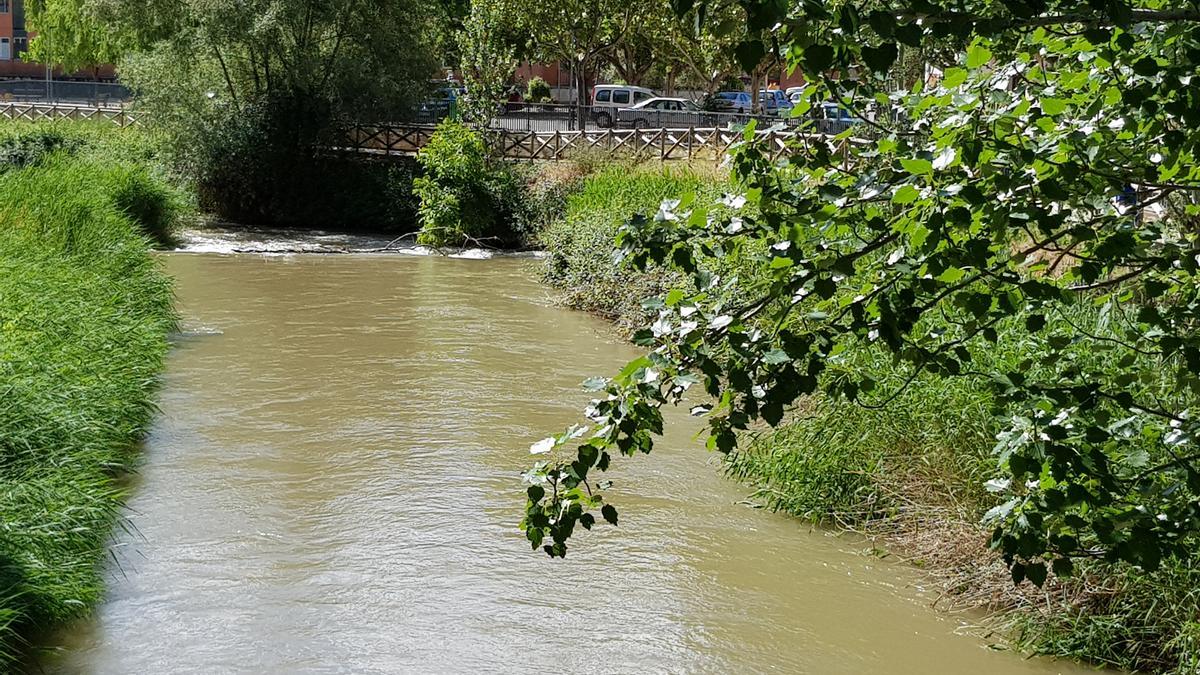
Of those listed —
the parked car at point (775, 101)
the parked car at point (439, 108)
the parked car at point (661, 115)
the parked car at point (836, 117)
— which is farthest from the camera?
the parked car at point (661, 115)

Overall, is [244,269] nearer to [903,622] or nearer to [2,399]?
[2,399]

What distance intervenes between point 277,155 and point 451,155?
5.70 metres

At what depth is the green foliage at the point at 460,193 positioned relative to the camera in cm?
2598

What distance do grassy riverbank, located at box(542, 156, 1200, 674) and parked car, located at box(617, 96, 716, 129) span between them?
30324 millimetres

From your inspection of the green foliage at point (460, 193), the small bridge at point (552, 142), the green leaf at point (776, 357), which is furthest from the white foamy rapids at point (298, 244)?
the green leaf at point (776, 357)

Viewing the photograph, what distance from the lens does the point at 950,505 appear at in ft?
24.5

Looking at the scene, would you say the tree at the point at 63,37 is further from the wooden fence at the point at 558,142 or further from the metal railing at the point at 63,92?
the wooden fence at the point at 558,142

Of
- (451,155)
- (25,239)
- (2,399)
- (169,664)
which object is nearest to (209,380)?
(25,239)

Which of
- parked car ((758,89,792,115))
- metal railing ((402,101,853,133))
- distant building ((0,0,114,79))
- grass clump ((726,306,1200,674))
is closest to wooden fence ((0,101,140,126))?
metal railing ((402,101,853,133))

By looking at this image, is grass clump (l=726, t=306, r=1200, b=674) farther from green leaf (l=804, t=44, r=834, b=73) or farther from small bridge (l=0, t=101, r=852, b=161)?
small bridge (l=0, t=101, r=852, b=161)

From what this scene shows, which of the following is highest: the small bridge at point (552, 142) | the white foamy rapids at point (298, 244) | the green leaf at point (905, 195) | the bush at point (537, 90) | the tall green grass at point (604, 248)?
the bush at point (537, 90)

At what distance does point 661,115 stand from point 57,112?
18943 mm

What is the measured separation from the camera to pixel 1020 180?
102 inches

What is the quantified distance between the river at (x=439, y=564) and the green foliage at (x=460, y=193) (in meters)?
13.6
